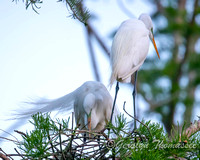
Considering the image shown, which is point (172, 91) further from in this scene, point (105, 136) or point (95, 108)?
point (105, 136)

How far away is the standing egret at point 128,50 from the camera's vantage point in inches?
75.2

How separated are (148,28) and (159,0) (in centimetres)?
386

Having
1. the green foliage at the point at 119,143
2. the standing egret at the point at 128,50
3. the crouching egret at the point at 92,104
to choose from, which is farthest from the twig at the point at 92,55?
the green foliage at the point at 119,143

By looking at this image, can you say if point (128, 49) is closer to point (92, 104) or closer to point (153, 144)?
point (92, 104)

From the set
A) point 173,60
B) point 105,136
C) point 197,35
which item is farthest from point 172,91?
point 105,136

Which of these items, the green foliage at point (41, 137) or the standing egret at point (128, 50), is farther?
the standing egret at point (128, 50)

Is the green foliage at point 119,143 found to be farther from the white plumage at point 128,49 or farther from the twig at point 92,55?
the twig at point 92,55

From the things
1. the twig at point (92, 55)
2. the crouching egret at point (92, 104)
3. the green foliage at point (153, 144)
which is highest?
the twig at point (92, 55)

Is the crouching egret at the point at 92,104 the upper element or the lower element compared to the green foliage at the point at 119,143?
upper

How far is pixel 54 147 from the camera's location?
4.49ft

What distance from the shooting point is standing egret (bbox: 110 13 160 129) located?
1.91 m

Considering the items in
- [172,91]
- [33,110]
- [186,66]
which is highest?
[186,66]

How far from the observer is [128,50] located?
201cm

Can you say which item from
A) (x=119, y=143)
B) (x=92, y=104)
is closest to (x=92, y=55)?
(x=92, y=104)
